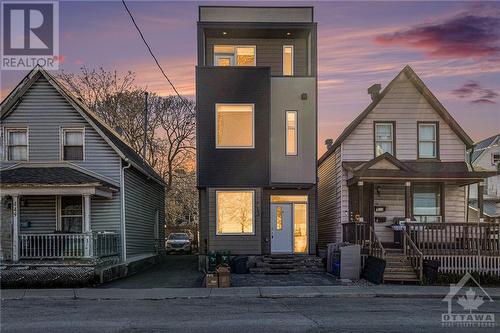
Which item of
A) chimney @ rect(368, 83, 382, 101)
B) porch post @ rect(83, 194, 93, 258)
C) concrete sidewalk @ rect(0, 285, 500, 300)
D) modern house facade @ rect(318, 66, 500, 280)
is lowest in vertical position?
concrete sidewalk @ rect(0, 285, 500, 300)

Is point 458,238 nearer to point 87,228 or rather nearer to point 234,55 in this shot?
point 234,55

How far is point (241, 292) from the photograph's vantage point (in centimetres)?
1664

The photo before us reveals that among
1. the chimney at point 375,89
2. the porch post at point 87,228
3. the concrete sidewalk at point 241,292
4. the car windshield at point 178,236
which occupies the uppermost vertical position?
the chimney at point 375,89

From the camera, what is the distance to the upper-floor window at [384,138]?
23.6m

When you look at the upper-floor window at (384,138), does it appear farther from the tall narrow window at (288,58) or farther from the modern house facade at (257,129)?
the tall narrow window at (288,58)

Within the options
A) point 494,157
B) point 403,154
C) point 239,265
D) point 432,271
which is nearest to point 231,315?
point 432,271

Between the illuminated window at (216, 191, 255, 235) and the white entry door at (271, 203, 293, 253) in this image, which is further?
the white entry door at (271, 203, 293, 253)

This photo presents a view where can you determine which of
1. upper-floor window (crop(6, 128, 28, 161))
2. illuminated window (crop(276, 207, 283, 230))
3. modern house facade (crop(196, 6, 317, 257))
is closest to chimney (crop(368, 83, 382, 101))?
modern house facade (crop(196, 6, 317, 257))

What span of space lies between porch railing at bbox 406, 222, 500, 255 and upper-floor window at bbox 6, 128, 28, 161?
15.0 meters

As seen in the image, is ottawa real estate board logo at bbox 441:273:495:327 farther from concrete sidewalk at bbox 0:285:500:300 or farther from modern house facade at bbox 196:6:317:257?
modern house facade at bbox 196:6:317:257

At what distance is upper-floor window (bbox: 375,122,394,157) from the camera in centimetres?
2358

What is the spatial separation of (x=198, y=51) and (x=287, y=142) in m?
5.46

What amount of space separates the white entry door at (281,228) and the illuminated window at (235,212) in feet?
4.11

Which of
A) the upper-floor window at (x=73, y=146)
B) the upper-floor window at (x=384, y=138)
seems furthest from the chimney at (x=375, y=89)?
the upper-floor window at (x=73, y=146)
